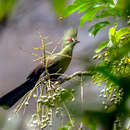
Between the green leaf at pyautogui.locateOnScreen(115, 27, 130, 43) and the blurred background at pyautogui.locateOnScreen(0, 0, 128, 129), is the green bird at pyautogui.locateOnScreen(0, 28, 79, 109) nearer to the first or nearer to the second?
the green leaf at pyautogui.locateOnScreen(115, 27, 130, 43)

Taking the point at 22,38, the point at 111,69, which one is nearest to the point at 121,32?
the point at 111,69

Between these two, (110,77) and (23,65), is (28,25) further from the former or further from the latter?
(110,77)

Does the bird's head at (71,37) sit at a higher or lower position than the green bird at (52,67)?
higher

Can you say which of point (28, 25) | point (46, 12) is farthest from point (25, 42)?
point (46, 12)

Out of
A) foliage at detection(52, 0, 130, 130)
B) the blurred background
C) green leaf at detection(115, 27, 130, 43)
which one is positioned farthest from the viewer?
the blurred background

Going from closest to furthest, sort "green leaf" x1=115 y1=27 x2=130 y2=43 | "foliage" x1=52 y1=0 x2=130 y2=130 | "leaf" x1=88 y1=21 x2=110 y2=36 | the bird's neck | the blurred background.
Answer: "foliage" x1=52 y1=0 x2=130 y2=130 → "green leaf" x1=115 y1=27 x2=130 y2=43 → "leaf" x1=88 y1=21 x2=110 y2=36 → the bird's neck → the blurred background

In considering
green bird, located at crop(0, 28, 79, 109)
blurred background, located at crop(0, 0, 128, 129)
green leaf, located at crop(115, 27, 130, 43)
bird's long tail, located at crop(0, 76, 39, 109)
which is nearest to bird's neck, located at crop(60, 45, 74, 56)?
green bird, located at crop(0, 28, 79, 109)

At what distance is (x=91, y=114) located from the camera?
32 centimetres

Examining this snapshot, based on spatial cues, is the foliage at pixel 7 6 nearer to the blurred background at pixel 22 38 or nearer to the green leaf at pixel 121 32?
the green leaf at pixel 121 32

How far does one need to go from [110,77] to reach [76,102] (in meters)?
0.06

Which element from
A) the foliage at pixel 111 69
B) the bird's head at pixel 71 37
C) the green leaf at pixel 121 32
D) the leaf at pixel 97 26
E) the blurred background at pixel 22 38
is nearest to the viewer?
the foliage at pixel 111 69

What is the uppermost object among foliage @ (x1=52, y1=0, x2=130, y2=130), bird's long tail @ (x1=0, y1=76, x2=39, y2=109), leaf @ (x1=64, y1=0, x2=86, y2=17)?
leaf @ (x1=64, y1=0, x2=86, y2=17)

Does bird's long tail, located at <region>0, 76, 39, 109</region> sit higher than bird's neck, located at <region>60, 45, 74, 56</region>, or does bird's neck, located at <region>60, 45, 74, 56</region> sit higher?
bird's neck, located at <region>60, 45, 74, 56</region>

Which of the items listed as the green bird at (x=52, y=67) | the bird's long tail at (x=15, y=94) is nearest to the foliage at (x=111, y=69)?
the green bird at (x=52, y=67)
